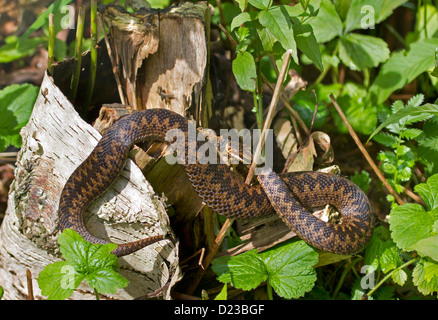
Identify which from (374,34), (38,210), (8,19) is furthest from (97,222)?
(374,34)

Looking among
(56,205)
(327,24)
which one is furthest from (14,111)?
(327,24)

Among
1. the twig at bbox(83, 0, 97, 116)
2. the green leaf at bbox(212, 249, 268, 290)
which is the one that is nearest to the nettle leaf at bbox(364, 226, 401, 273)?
the green leaf at bbox(212, 249, 268, 290)

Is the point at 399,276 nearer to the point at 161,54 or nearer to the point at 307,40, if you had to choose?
the point at 307,40

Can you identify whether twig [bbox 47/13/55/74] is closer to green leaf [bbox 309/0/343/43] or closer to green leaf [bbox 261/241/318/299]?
green leaf [bbox 261/241/318/299]

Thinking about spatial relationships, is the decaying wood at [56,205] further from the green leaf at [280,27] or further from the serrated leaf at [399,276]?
the serrated leaf at [399,276]

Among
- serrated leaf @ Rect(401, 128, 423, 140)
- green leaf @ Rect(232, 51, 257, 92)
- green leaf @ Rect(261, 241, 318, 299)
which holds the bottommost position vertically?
green leaf @ Rect(261, 241, 318, 299)
